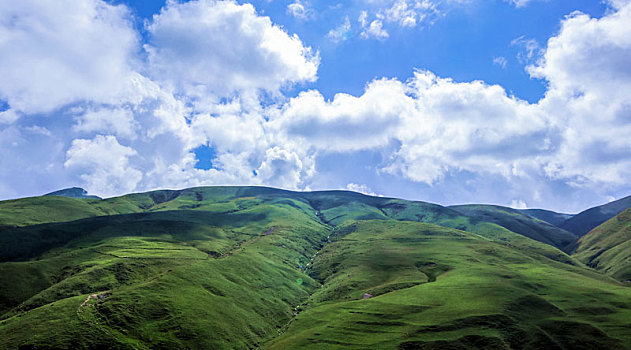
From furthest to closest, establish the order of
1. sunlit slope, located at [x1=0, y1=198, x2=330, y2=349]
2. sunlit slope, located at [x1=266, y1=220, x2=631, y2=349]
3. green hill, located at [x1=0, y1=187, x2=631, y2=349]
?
sunlit slope, located at [x1=266, y1=220, x2=631, y2=349], green hill, located at [x1=0, y1=187, x2=631, y2=349], sunlit slope, located at [x1=0, y1=198, x2=330, y2=349]

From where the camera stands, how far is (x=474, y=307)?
119m

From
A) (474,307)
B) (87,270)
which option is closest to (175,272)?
(87,270)

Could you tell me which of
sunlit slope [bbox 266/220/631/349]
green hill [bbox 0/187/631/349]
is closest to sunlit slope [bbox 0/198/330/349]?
green hill [bbox 0/187/631/349]

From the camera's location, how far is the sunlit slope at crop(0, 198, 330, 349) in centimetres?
9008

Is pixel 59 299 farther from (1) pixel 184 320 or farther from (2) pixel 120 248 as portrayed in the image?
(2) pixel 120 248

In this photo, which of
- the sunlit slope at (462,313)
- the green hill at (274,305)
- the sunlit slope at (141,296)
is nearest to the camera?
the sunlit slope at (141,296)

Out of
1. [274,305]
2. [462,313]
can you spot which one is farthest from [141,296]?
[462,313]

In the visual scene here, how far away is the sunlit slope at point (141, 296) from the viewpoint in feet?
296

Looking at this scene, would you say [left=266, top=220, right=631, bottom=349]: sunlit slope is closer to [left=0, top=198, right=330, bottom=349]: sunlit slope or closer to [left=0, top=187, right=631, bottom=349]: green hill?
[left=0, top=187, right=631, bottom=349]: green hill

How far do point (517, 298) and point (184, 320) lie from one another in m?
116

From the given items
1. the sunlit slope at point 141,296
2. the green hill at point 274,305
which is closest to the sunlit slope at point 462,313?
the green hill at point 274,305

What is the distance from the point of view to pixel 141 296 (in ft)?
357

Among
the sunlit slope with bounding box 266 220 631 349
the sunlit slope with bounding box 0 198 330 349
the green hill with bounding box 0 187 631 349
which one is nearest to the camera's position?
the sunlit slope with bounding box 0 198 330 349

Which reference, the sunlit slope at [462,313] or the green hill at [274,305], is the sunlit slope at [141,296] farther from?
the sunlit slope at [462,313]
